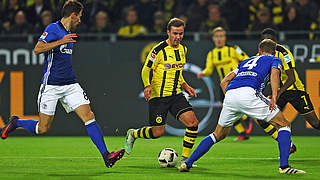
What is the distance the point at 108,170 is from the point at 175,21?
95.5 inches

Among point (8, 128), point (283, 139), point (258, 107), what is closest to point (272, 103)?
point (258, 107)

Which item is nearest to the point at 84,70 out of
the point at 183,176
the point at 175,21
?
the point at 175,21

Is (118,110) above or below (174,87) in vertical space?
below

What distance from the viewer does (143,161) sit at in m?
9.88

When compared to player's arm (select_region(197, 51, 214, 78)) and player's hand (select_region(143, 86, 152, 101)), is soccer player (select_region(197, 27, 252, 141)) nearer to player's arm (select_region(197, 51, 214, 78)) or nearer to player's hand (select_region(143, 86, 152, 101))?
player's arm (select_region(197, 51, 214, 78))

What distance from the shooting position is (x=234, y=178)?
7.86 m

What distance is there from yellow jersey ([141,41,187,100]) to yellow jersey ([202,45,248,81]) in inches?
164

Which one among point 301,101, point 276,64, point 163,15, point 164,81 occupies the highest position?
point 163,15

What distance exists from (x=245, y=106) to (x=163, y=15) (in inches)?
364

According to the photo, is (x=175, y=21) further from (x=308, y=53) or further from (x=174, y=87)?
(x=308, y=53)

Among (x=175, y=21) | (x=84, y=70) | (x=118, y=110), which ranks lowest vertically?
(x=118, y=110)

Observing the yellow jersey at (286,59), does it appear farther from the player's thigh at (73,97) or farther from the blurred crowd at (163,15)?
the blurred crowd at (163,15)

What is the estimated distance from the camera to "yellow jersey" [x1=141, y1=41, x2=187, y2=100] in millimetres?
9609

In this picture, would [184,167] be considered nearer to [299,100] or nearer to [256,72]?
[256,72]
